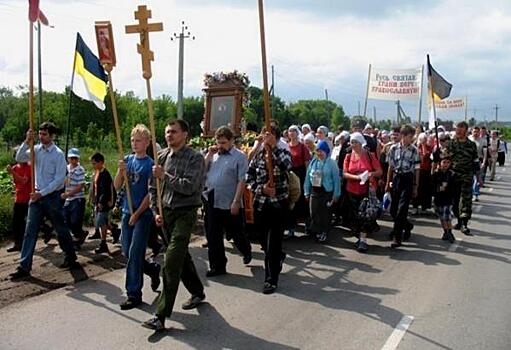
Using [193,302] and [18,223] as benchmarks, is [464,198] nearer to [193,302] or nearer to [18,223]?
A: [193,302]

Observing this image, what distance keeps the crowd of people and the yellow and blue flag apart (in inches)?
36.6

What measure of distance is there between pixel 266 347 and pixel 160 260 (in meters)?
3.32

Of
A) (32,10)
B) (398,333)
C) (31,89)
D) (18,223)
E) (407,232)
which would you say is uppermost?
(32,10)

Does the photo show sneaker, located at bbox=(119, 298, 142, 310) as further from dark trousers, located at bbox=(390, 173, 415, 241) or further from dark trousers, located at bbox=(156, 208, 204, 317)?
dark trousers, located at bbox=(390, 173, 415, 241)

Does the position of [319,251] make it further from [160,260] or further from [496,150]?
[496,150]

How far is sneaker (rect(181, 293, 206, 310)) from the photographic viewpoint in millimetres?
5711

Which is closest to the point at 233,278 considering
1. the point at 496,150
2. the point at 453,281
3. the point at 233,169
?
the point at 233,169

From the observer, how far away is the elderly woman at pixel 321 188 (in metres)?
8.85

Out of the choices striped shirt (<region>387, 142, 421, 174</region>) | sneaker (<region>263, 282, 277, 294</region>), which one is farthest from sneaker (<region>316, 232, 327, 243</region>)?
sneaker (<region>263, 282, 277, 294</region>)

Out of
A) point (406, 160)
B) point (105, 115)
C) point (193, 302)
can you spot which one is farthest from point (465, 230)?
point (105, 115)

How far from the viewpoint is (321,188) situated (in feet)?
29.6

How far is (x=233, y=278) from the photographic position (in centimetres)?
693

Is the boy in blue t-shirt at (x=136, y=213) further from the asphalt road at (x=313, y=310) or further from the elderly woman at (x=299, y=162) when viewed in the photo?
the elderly woman at (x=299, y=162)

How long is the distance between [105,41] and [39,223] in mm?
2476
